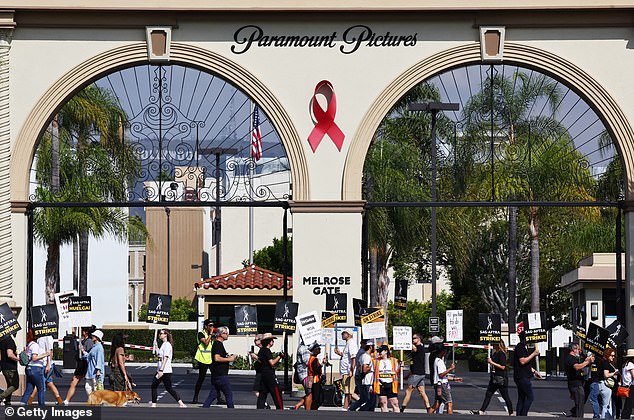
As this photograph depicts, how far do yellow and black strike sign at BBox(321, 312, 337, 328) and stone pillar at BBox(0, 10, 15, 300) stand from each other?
639 cm

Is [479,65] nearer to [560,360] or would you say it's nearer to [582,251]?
[560,360]

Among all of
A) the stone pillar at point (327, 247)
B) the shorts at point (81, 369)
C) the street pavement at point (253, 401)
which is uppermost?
the stone pillar at point (327, 247)

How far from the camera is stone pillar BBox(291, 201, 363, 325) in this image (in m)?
27.6

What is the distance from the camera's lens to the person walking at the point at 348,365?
25.5 meters

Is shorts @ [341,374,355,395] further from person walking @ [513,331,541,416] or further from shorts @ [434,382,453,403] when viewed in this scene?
person walking @ [513,331,541,416]

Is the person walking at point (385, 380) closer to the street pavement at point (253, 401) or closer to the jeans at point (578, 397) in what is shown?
the street pavement at point (253, 401)

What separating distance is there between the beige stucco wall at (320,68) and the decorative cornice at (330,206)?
32 mm

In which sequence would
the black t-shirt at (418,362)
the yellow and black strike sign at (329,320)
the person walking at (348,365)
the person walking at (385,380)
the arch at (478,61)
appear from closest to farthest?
the person walking at (385,380)
the person walking at (348,365)
the black t-shirt at (418,362)
the yellow and black strike sign at (329,320)
the arch at (478,61)

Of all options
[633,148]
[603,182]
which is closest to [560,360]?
[603,182]

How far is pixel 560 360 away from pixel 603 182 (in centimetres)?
865

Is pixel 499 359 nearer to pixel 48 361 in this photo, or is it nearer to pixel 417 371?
pixel 417 371

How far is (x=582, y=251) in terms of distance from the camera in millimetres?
56438

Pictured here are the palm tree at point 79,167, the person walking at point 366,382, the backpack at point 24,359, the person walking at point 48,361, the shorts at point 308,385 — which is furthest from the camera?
the palm tree at point 79,167

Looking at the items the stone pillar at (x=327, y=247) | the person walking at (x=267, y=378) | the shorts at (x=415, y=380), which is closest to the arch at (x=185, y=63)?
the stone pillar at (x=327, y=247)
